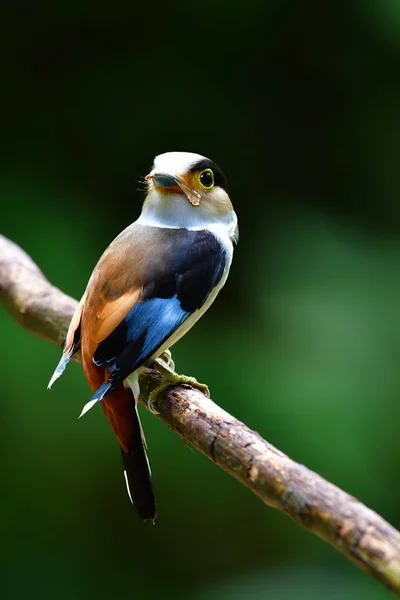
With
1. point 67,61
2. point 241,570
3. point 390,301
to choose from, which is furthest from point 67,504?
point 67,61

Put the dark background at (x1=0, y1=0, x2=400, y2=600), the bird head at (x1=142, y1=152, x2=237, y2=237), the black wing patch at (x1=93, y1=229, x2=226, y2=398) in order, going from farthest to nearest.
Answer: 1. the dark background at (x1=0, y1=0, x2=400, y2=600)
2. the bird head at (x1=142, y1=152, x2=237, y2=237)
3. the black wing patch at (x1=93, y1=229, x2=226, y2=398)

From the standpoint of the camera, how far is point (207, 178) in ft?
6.56

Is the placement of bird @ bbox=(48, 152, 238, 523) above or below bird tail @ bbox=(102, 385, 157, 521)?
above

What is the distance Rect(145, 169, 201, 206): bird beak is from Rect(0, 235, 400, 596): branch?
0.40 metres

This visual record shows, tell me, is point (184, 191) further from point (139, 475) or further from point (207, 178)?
point (139, 475)

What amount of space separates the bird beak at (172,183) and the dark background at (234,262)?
1104mm

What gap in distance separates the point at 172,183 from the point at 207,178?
142mm

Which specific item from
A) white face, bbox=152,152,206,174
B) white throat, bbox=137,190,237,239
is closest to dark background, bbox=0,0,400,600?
white throat, bbox=137,190,237,239

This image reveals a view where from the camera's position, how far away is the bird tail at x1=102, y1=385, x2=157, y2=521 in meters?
1.68

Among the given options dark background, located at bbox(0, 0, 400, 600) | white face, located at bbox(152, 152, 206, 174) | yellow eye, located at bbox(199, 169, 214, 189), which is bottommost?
dark background, located at bbox(0, 0, 400, 600)

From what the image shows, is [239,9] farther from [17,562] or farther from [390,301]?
[17,562]

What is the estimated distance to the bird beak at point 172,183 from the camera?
1.86 m

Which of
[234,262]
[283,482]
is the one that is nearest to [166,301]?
[283,482]

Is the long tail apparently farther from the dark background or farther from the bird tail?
the dark background
